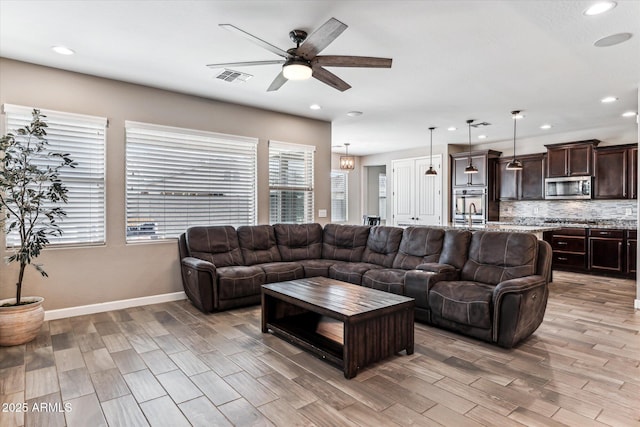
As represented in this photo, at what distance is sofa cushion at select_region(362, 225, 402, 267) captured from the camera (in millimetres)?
4816

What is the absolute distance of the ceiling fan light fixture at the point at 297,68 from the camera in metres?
2.79

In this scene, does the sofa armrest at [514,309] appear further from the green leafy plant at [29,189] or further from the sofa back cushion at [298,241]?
the green leafy plant at [29,189]

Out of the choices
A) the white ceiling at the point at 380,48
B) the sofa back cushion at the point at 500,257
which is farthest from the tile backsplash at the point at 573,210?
the sofa back cushion at the point at 500,257

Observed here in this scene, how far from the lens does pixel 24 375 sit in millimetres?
2635

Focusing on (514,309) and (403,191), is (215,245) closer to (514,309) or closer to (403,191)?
(514,309)

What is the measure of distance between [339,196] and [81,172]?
7.01 m

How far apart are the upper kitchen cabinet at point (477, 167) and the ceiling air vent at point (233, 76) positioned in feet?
18.9

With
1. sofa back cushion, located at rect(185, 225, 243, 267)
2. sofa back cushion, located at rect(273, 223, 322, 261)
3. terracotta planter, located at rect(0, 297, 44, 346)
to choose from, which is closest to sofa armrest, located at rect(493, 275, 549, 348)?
sofa back cushion, located at rect(273, 223, 322, 261)

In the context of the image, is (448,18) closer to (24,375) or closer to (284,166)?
(284,166)

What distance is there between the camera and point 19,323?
3150 mm

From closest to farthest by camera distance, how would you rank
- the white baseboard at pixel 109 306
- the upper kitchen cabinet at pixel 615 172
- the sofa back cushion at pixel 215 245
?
the white baseboard at pixel 109 306
the sofa back cushion at pixel 215 245
the upper kitchen cabinet at pixel 615 172

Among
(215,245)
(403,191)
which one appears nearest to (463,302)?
(215,245)

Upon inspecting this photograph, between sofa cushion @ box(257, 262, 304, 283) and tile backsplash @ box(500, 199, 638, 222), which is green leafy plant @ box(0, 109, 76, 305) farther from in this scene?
tile backsplash @ box(500, 199, 638, 222)

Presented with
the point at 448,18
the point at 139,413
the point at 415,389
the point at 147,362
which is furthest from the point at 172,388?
the point at 448,18
